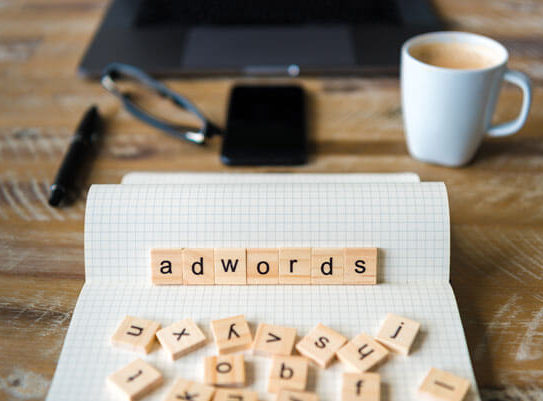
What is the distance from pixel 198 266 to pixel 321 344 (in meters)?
0.14

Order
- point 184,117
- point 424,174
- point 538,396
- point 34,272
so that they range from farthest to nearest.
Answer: point 184,117, point 424,174, point 34,272, point 538,396

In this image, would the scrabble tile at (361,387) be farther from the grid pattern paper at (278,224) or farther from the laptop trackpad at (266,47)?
the laptop trackpad at (266,47)

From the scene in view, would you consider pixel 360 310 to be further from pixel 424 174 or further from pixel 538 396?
pixel 424 174

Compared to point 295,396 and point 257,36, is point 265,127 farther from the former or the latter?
point 295,396

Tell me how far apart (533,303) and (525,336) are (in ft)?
0.15

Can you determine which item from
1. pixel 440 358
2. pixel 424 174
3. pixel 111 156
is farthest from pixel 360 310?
pixel 111 156

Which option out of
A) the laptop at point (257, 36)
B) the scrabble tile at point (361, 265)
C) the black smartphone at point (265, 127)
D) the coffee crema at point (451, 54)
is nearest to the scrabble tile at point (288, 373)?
the scrabble tile at point (361, 265)

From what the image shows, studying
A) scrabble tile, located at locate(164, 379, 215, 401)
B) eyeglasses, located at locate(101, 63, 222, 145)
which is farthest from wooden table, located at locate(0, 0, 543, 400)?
scrabble tile, located at locate(164, 379, 215, 401)

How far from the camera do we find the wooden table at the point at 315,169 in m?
0.52

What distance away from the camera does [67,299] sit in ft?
1.84

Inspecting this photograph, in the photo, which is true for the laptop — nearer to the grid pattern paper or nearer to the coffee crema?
the coffee crema

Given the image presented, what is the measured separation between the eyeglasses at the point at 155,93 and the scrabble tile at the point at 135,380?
37 cm

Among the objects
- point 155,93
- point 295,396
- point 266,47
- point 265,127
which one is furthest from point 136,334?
point 266,47

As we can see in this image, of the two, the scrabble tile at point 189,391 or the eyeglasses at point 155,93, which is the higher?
the scrabble tile at point 189,391
